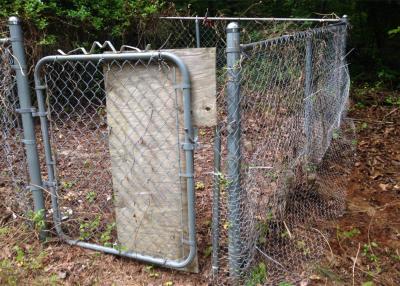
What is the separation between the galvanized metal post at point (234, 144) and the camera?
83.5 inches

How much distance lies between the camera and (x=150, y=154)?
2518mm

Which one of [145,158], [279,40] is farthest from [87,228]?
[279,40]

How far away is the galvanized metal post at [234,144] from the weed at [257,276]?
12 cm

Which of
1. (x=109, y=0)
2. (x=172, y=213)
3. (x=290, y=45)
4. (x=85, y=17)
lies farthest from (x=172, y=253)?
(x=109, y=0)

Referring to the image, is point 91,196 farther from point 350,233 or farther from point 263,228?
point 350,233

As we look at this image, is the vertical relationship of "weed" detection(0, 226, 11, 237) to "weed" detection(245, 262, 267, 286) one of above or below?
above

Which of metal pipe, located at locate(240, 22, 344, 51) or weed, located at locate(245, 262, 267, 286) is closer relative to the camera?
metal pipe, located at locate(240, 22, 344, 51)

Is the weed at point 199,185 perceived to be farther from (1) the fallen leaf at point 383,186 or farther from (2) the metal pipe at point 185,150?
(1) the fallen leaf at point 383,186

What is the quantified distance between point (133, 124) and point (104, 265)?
3.35 feet

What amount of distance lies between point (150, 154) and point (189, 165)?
291 millimetres

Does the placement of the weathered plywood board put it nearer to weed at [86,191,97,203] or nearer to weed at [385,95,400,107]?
weed at [86,191,97,203]

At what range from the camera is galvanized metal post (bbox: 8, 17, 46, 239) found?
2.62 m

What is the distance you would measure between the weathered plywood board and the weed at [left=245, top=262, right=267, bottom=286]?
35 centimetres

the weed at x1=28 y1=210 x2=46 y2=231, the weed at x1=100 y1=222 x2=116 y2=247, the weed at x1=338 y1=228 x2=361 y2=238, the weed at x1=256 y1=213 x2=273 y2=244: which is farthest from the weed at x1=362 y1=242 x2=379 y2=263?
the weed at x1=28 y1=210 x2=46 y2=231
